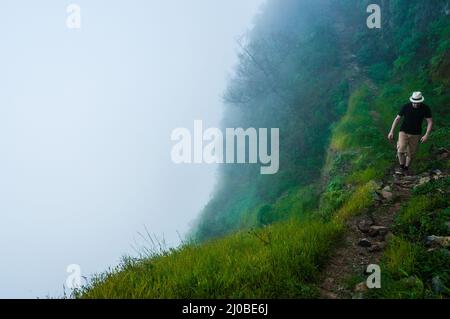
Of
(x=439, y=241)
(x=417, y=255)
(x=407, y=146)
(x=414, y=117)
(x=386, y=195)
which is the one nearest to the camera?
(x=417, y=255)

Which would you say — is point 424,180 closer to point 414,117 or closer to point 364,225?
point 414,117

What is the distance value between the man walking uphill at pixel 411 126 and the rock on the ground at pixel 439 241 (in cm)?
428

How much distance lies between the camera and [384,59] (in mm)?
21016

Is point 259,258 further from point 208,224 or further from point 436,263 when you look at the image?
point 208,224

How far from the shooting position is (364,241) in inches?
207

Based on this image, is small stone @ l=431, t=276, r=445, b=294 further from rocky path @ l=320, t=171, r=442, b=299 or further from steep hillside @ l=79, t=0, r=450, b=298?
rocky path @ l=320, t=171, r=442, b=299

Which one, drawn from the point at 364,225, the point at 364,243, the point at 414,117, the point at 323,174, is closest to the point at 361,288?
the point at 364,243

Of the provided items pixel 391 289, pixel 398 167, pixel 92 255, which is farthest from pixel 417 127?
pixel 92 255

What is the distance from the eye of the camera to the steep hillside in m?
3.97

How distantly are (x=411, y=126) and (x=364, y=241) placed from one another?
500cm

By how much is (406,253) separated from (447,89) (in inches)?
502

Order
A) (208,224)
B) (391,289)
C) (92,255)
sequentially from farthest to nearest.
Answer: (92,255)
(208,224)
(391,289)

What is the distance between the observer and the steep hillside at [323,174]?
3971mm

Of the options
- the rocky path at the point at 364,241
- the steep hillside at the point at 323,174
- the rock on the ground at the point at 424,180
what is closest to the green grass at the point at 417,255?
the steep hillside at the point at 323,174
